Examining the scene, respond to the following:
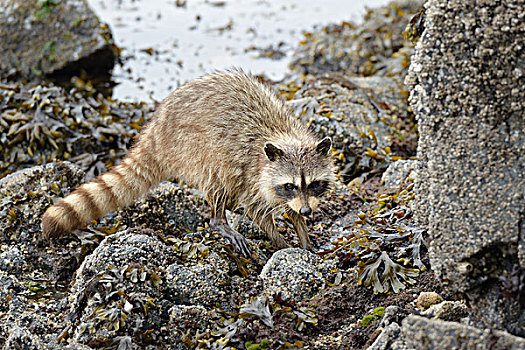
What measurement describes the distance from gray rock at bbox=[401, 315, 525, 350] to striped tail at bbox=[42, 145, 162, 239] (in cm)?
308

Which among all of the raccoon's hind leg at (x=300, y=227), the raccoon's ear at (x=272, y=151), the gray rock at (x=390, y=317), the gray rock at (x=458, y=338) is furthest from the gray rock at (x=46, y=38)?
the gray rock at (x=458, y=338)

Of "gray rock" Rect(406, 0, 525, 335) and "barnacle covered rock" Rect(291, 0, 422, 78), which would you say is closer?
"gray rock" Rect(406, 0, 525, 335)

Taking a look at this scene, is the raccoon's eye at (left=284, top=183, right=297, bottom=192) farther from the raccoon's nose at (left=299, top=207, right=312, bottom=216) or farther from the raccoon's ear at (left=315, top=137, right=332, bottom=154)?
the raccoon's ear at (left=315, top=137, right=332, bottom=154)

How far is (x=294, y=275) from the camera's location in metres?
4.37

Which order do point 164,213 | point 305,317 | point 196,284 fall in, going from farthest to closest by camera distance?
point 164,213, point 196,284, point 305,317

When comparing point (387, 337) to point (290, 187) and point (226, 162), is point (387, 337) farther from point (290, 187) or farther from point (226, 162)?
point (226, 162)

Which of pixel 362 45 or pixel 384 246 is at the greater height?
pixel 362 45

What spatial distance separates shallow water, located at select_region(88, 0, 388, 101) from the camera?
9.22 m

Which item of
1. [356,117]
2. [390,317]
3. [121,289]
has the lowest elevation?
[121,289]

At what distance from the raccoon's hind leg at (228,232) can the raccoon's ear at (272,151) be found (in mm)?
705

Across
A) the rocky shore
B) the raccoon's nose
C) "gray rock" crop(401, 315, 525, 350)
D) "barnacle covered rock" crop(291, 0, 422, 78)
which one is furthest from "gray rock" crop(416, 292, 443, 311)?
"barnacle covered rock" crop(291, 0, 422, 78)

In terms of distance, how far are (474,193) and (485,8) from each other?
0.91 meters

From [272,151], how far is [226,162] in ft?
1.61

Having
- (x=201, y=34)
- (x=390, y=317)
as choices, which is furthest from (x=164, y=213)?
(x=201, y=34)
